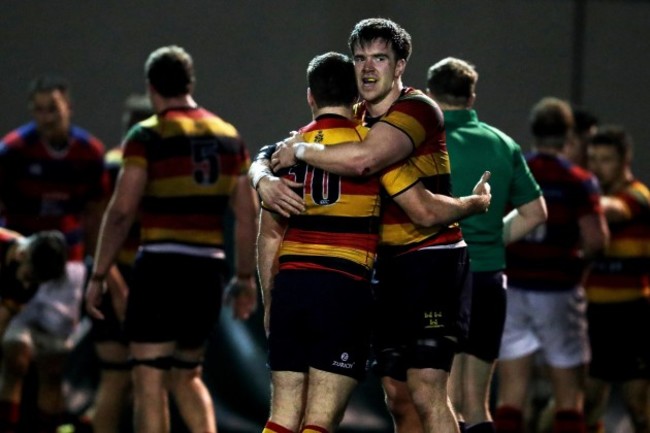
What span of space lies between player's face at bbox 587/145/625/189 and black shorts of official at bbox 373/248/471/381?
3095 mm

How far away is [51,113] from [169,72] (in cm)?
180

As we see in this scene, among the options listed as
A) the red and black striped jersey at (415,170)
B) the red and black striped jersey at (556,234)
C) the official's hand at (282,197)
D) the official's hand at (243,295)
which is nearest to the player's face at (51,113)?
the official's hand at (243,295)

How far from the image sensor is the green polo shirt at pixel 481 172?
671 centimetres

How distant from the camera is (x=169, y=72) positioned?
7516 mm

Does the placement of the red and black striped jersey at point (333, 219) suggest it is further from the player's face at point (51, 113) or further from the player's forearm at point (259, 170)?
the player's face at point (51, 113)

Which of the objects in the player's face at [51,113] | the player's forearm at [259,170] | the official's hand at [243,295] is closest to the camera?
the player's forearm at [259,170]

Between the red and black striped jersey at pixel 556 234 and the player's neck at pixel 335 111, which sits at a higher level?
the player's neck at pixel 335 111

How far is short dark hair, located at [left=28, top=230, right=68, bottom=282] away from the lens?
6512 mm

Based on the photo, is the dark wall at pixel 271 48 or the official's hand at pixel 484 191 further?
Result: the dark wall at pixel 271 48

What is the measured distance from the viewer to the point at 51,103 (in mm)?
9070

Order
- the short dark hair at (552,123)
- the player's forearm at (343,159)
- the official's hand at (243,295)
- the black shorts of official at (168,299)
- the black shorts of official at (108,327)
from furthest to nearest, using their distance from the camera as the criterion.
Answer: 1. the black shorts of official at (108,327)
2. the short dark hair at (552,123)
3. the official's hand at (243,295)
4. the black shorts of official at (168,299)
5. the player's forearm at (343,159)

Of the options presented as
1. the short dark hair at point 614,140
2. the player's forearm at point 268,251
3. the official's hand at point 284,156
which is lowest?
the player's forearm at point 268,251

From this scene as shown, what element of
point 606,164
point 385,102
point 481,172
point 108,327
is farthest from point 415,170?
point 606,164

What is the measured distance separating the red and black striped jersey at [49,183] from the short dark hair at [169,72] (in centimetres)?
150
